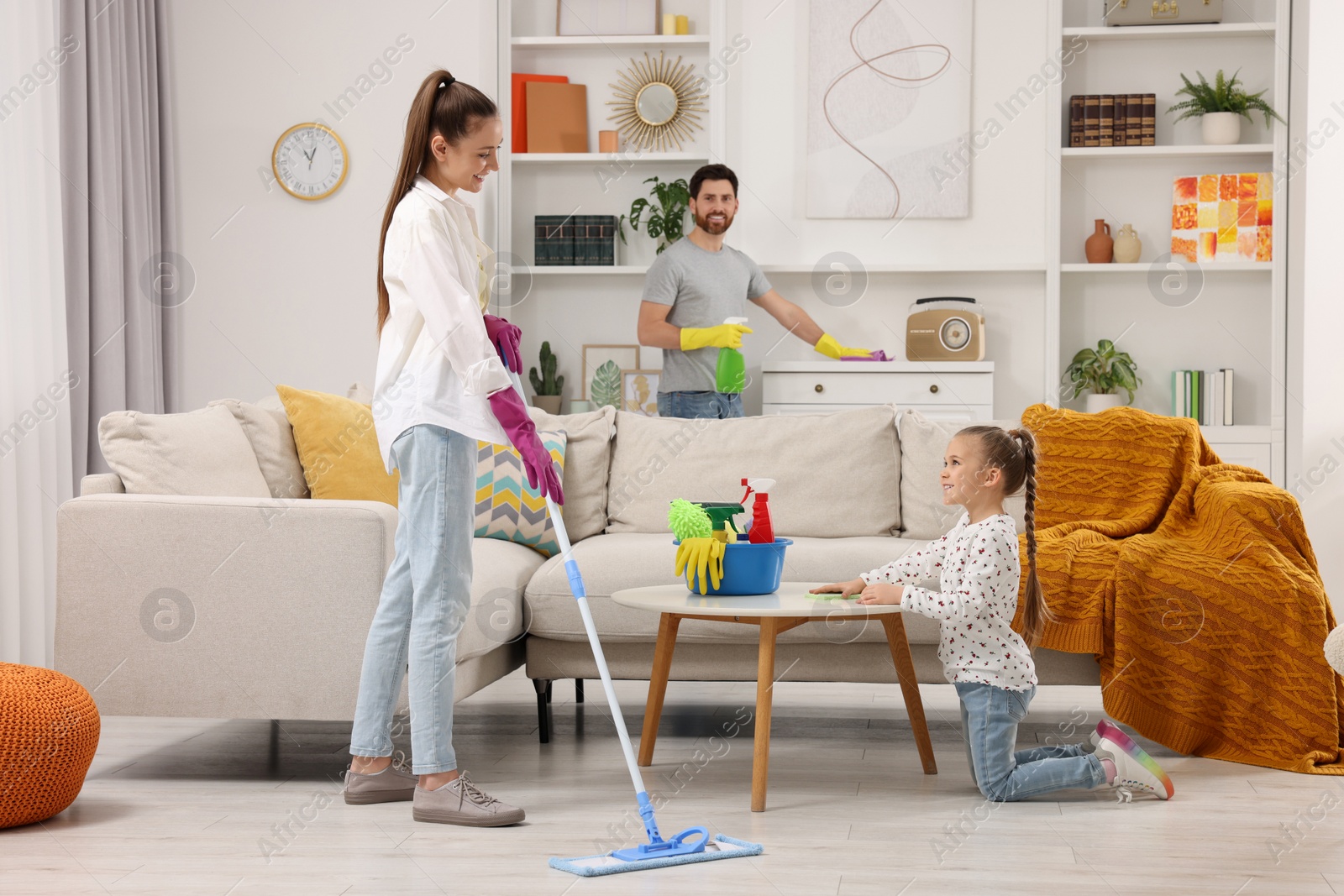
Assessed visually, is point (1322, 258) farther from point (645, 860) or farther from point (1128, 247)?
point (645, 860)

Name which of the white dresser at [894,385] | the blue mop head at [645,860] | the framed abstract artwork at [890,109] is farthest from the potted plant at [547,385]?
the blue mop head at [645,860]

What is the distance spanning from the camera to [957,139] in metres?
4.90

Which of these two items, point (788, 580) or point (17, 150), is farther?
point (17, 150)

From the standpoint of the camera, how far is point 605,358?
5.08 m

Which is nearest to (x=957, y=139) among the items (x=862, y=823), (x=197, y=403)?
(x=197, y=403)

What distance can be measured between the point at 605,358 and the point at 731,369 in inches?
43.1

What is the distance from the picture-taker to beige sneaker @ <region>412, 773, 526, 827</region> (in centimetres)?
211

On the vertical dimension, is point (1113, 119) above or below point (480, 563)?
above

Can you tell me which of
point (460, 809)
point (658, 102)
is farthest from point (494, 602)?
point (658, 102)

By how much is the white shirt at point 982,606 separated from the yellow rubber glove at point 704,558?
30cm

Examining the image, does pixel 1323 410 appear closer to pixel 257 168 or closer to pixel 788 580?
pixel 788 580

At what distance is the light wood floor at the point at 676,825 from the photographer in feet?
6.02

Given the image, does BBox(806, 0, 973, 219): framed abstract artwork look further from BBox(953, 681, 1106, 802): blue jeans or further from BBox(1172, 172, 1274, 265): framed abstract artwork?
BBox(953, 681, 1106, 802): blue jeans

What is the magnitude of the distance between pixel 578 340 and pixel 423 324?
3.03 m
